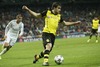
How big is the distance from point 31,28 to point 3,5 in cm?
807

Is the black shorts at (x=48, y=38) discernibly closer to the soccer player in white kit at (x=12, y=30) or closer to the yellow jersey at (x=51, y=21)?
the yellow jersey at (x=51, y=21)

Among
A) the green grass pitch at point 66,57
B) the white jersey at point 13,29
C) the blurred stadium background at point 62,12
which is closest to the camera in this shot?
the green grass pitch at point 66,57

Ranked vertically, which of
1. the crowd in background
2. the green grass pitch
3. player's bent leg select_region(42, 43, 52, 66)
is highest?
player's bent leg select_region(42, 43, 52, 66)

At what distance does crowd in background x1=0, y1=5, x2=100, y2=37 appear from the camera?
49772 mm

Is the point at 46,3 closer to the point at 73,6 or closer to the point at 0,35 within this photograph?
the point at 73,6

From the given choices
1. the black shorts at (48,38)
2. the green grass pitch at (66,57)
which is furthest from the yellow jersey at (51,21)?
the green grass pitch at (66,57)

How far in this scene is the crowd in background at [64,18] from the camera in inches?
1960

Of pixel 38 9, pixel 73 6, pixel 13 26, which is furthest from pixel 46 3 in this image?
pixel 13 26

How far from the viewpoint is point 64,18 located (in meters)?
57.0

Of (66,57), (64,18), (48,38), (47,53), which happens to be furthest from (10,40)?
(64,18)

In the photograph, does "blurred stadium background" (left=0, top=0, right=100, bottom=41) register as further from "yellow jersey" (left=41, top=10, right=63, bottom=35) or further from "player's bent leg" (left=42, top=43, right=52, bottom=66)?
"player's bent leg" (left=42, top=43, right=52, bottom=66)

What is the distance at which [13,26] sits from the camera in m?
20.4

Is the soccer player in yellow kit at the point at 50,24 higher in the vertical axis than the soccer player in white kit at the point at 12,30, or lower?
higher

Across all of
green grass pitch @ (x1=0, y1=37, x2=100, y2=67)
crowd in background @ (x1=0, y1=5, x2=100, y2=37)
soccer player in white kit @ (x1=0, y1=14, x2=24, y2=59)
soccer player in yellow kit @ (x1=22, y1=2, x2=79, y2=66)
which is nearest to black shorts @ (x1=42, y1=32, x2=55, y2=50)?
soccer player in yellow kit @ (x1=22, y1=2, x2=79, y2=66)
